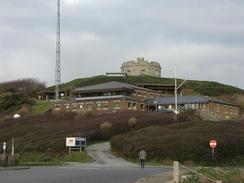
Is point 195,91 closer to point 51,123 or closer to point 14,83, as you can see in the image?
point 14,83

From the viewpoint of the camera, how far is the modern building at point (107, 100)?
121188 mm

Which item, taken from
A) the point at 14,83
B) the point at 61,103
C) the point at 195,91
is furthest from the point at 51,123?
the point at 195,91

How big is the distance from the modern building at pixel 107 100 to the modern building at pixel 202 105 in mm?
3367

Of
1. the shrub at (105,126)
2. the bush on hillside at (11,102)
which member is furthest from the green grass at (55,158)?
the bush on hillside at (11,102)

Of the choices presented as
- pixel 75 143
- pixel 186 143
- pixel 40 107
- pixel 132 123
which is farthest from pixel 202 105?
pixel 186 143

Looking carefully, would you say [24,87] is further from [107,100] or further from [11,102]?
[107,100]

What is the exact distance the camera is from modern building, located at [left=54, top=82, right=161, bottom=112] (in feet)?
398

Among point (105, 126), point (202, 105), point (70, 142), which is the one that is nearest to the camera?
point (70, 142)

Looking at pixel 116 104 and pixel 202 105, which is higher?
pixel 116 104

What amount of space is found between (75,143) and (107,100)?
4869cm

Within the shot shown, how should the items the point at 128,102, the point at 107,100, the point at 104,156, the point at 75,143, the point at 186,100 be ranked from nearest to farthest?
1. the point at 104,156
2. the point at 75,143
3. the point at 128,102
4. the point at 107,100
5. the point at 186,100

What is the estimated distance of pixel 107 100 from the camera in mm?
122375

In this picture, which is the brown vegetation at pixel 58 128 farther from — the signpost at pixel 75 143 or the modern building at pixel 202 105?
the modern building at pixel 202 105

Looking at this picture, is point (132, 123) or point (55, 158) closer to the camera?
point (55, 158)
